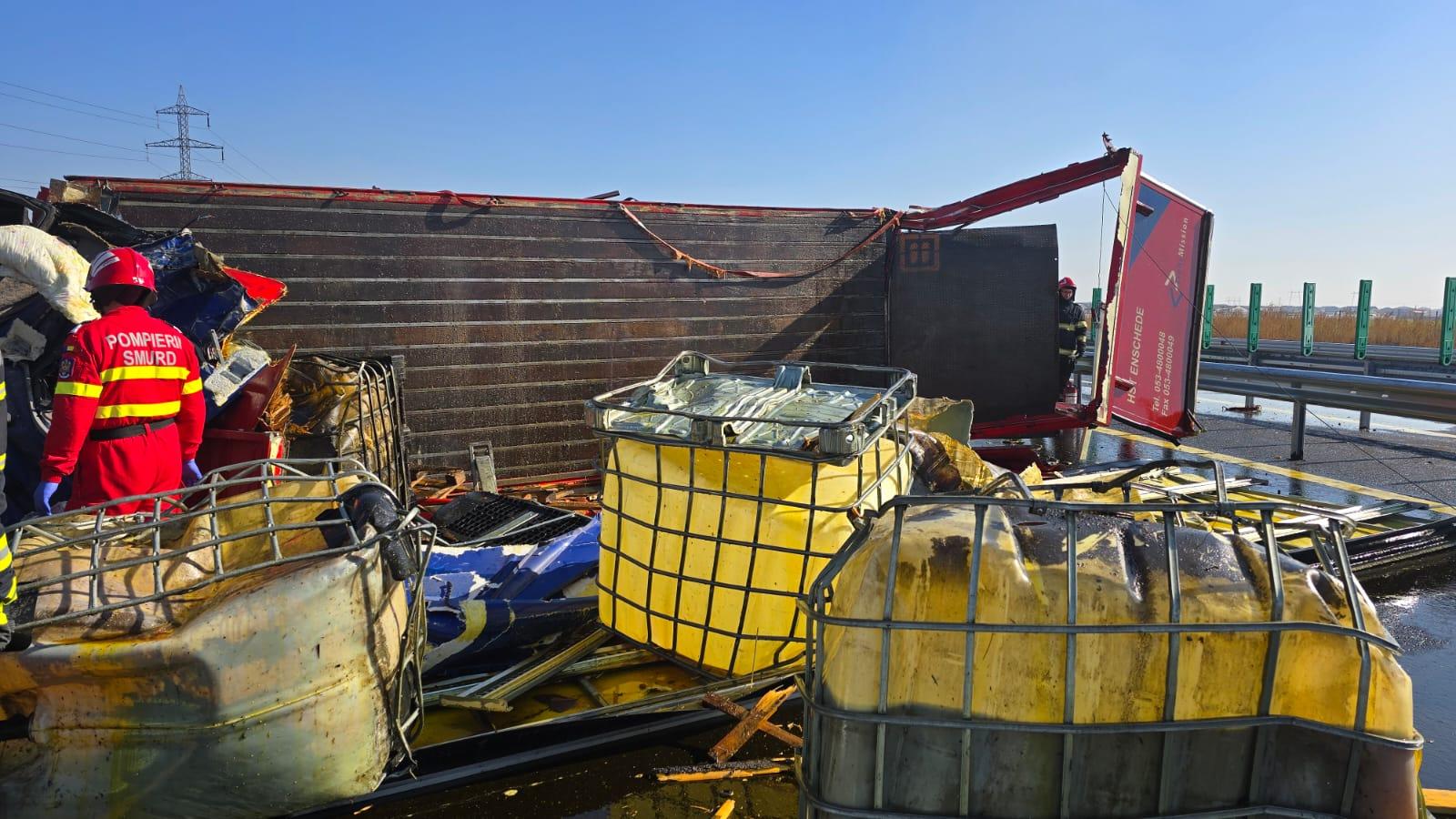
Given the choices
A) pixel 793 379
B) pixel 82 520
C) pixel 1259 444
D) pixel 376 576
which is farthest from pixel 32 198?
pixel 1259 444

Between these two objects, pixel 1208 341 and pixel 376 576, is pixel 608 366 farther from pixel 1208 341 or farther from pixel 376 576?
pixel 1208 341

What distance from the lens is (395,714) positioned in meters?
2.65

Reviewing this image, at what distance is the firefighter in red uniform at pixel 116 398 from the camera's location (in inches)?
140

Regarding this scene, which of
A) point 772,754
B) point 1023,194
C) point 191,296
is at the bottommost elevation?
point 772,754

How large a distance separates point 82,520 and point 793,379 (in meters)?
2.86

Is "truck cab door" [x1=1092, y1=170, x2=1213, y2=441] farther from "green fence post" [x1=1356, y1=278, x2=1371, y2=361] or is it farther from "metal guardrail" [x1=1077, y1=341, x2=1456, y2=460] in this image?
"green fence post" [x1=1356, y1=278, x2=1371, y2=361]

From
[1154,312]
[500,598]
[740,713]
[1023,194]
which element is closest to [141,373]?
[500,598]

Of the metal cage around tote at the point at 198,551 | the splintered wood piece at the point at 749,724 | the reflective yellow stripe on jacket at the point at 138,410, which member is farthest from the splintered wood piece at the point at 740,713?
the reflective yellow stripe on jacket at the point at 138,410

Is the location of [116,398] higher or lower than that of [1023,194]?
lower

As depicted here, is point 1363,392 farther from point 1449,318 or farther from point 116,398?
point 1449,318

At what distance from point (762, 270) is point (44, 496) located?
6.02 metres

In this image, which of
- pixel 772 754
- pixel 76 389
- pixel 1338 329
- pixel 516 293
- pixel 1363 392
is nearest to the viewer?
pixel 772 754

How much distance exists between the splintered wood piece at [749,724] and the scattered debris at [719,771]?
58 mm

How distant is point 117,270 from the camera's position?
3684mm
